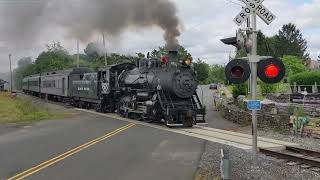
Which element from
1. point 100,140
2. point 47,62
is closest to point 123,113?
point 100,140

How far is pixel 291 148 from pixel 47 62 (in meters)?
85.5

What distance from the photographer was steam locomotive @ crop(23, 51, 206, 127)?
2527 cm

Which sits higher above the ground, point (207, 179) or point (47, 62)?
point (47, 62)

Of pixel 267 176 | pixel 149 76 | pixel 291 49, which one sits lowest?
pixel 267 176

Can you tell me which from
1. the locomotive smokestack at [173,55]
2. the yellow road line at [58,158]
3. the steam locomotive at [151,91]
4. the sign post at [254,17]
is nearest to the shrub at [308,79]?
the steam locomotive at [151,91]

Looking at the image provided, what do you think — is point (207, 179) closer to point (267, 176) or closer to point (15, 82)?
point (267, 176)

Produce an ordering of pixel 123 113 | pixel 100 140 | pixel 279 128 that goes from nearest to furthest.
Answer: pixel 100 140 → pixel 279 128 → pixel 123 113

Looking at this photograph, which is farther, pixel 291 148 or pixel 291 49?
pixel 291 49

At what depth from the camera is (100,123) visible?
27.0 metres

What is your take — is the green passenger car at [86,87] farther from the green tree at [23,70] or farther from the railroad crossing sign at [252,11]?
the green tree at [23,70]

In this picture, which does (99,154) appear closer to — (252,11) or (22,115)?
(252,11)

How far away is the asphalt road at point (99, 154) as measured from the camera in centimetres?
1195

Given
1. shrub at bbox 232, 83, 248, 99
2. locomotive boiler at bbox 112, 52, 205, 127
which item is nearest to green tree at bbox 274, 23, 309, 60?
shrub at bbox 232, 83, 248, 99

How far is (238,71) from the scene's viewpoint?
1303 cm
